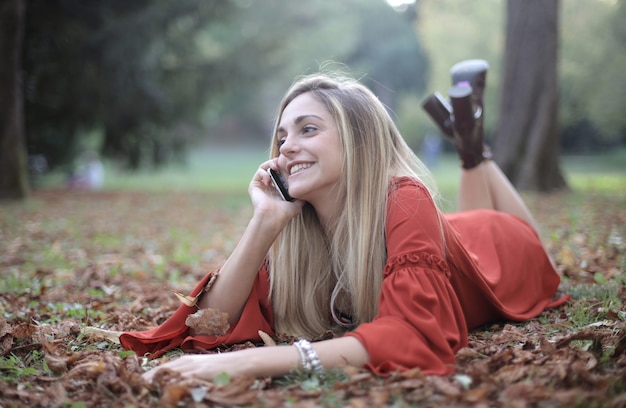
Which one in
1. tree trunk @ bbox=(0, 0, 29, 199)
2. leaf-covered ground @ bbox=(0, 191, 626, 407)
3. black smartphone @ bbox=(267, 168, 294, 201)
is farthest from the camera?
tree trunk @ bbox=(0, 0, 29, 199)

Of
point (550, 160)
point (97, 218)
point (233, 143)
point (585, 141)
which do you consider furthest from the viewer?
point (233, 143)

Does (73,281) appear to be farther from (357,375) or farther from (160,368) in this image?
(357,375)

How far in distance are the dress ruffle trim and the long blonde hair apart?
24 centimetres

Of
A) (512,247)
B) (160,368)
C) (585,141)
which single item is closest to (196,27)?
(512,247)

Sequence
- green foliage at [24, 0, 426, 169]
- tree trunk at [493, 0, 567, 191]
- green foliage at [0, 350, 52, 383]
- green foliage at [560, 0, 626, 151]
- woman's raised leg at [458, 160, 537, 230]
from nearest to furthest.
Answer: green foliage at [0, 350, 52, 383] → woman's raised leg at [458, 160, 537, 230] → tree trunk at [493, 0, 567, 191] → green foliage at [24, 0, 426, 169] → green foliage at [560, 0, 626, 151]

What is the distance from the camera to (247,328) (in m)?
2.93

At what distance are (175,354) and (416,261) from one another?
1.28 m

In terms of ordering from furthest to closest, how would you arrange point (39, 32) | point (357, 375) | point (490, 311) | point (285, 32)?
point (285, 32)
point (39, 32)
point (490, 311)
point (357, 375)

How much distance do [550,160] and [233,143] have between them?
43.7 metres

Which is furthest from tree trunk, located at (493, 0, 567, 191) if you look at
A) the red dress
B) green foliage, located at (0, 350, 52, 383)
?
green foliage, located at (0, 350, 52, 383)

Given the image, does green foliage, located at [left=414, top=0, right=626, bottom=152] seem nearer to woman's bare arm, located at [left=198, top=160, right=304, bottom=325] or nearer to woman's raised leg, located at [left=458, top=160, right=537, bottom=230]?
woman's raised leg, located at [left=458, top=160, right=537, bottom=230]

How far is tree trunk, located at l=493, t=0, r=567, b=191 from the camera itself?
9.89 metres

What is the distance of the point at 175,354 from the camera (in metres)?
2.85

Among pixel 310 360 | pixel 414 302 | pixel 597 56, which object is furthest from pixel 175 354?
pixel 597 56
